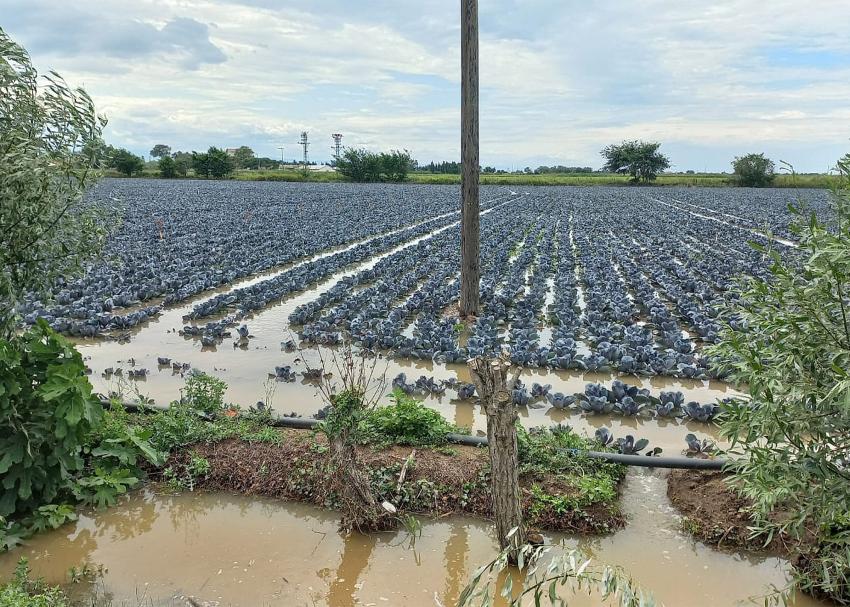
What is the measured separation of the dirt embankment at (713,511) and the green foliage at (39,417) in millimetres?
4289

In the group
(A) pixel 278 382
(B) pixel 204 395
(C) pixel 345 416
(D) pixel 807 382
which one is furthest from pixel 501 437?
(A) pixel 278 382

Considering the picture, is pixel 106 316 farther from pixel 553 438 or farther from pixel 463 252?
pixel 553 438

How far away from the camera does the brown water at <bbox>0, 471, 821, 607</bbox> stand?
147 inches

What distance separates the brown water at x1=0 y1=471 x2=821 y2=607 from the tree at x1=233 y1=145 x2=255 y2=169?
A: 295ft

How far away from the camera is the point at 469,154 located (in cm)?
982

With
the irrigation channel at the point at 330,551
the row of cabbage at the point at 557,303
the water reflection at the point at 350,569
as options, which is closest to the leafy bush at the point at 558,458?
the irrigation channel at the point at 330,551

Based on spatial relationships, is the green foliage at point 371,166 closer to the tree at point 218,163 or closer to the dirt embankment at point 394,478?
the tree at point 218,163

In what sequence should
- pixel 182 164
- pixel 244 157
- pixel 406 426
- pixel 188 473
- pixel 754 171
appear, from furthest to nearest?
pixel 244 157, pixel 182 164, pixel 754 171, pixel 406 426, pixel 188 473

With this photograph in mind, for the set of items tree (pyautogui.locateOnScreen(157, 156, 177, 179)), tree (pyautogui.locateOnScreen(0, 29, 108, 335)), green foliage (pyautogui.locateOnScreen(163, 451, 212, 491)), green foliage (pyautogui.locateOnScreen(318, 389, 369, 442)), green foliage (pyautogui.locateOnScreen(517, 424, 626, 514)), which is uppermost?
tree (pyautogui.locateOnScreen(157, 156, 177, 179))

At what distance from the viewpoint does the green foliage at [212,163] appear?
66500 mm

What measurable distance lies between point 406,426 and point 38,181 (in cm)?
332

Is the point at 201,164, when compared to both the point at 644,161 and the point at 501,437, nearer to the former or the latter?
the point at 644,161

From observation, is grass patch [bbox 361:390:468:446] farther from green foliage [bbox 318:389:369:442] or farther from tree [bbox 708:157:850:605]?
tree [bbox 708:157:850:605]

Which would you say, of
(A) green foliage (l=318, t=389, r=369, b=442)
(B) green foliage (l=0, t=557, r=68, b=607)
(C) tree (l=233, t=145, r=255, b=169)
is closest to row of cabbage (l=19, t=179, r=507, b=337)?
(B) green foliage (l=0, t=557, r=68, b=607)
